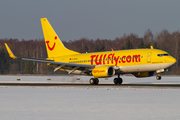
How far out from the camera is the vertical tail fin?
44.3 m

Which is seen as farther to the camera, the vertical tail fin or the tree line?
the tree line

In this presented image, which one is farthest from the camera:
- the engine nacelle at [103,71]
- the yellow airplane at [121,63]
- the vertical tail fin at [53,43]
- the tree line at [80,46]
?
the tree line at [80,46]

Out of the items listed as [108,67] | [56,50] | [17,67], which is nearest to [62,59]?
[56,50]

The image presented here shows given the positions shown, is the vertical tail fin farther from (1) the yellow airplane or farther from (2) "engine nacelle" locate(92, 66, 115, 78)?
(2) "engine nacelle" locate(92, 66, 115, 78)

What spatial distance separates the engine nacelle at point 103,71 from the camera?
33.4 m

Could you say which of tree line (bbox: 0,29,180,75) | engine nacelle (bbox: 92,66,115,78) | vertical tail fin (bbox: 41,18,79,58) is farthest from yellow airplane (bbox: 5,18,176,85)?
tree line (bbox: 0,29,180,75)

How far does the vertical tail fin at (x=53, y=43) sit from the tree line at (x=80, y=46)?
68402 millimetres

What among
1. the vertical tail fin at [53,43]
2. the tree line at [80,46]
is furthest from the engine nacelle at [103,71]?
the tree line at [80,46]

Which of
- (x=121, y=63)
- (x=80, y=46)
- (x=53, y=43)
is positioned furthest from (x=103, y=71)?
(x=80, y=46)

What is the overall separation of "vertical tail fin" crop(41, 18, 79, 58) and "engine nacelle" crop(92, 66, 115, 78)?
10651mm

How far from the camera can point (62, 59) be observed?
1700 inches

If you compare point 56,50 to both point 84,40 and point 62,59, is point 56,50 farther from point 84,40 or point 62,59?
point 84,40

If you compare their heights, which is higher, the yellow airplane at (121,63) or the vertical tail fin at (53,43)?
the vertical tail fin at (53,43)

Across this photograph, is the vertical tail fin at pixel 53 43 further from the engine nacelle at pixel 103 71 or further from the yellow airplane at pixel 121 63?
the engine nacelle at pixel 103 71
